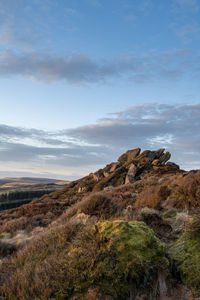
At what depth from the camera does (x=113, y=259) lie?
3883mm

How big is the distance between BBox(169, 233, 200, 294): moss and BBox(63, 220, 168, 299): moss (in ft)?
1.13

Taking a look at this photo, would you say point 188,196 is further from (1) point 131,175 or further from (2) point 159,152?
(2) point 159,152

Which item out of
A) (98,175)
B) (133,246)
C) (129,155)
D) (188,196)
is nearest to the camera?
(133,246)

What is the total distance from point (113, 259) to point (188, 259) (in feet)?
4.89

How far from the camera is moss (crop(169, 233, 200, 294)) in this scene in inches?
150

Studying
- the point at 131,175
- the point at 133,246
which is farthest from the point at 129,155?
the point at 133,246

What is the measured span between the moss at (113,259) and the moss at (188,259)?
35 cm

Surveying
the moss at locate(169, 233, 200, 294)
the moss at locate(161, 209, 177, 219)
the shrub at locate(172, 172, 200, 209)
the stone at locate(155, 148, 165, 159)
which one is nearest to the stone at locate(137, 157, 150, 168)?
the stone at locate(155, 148, 165, 159)

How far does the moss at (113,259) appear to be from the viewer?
3570mm

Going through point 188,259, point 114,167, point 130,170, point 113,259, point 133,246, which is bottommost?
point 188,259

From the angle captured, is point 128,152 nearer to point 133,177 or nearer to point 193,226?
point 133,177

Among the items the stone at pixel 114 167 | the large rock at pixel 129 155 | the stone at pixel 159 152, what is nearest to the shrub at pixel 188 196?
the stone at pixel 114 167

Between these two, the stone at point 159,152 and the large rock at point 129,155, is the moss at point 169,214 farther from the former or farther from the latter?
the large rock at point 129,155

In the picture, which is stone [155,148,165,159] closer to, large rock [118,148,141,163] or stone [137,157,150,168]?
large rock [118,148,141,163]
